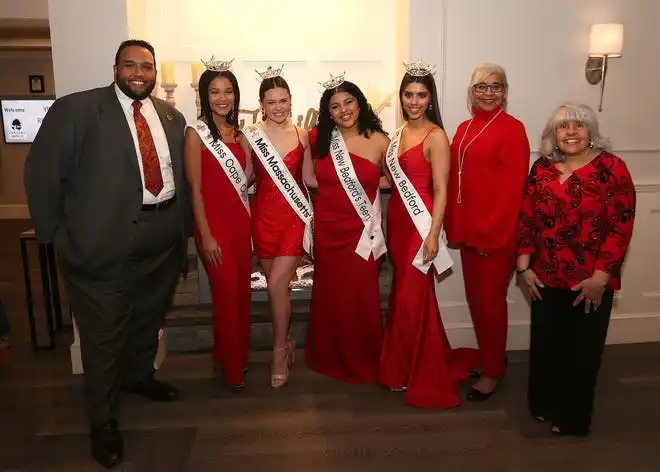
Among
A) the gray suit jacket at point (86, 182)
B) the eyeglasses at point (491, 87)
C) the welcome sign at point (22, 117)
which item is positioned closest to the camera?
the gray suit jacket at point (86, 182)

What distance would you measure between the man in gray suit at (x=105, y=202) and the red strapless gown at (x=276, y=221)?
46 centimetres

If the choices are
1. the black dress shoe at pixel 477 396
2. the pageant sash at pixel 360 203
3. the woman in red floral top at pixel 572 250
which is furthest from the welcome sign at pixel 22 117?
the woman in red floral top at pixel 572 250

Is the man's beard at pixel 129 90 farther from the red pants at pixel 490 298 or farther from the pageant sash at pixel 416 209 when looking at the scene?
the red pants at pixel 490 298

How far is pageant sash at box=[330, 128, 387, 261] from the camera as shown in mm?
2562

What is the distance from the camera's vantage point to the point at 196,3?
3605 mm

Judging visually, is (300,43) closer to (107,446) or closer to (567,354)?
(567,354)

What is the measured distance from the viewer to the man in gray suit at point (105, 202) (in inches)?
81.5

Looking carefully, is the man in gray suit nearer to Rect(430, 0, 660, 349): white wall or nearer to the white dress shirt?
the white dress shirt

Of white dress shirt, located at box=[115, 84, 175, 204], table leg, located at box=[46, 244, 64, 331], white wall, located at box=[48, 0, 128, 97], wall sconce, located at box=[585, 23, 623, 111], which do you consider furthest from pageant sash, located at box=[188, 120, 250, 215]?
wall sconce, located at box=[585, 23, 623, 111]

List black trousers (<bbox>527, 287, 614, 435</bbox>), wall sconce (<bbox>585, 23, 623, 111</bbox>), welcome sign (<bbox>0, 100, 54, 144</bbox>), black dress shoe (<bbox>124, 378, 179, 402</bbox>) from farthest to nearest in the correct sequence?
welcome sign (<bbox>0, 100, 54, 144</bbox>) → wall sconce (<bbox>585, 23, 623, 111</bbox>) → black dress shoe (<bbox>124, 378, 179, 402</bbox>) → black trousers (<bbox>527, 287, 614, 435</bbox>)

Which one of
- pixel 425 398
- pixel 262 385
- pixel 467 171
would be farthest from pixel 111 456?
pixel 467 171

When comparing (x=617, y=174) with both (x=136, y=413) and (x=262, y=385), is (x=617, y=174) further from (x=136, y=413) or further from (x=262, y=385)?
(x=136, y=413)

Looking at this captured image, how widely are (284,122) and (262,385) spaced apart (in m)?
1.15

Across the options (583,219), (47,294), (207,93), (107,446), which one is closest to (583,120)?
(583,219)
